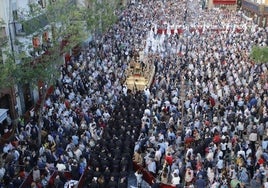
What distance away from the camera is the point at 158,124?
19625 millimetres

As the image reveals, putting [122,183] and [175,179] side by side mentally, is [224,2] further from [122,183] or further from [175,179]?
[122,183]

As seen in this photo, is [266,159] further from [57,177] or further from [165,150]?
[57,177]

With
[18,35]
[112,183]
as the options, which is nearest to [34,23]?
[18,35]

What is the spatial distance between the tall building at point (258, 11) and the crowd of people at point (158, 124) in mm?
16209

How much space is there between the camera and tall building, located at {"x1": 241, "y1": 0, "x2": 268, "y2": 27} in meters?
48.1

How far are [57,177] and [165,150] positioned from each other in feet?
15.9

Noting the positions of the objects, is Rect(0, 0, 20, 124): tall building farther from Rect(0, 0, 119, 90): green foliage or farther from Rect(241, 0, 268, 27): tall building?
Rect(241, 0, 268, 27): tall building

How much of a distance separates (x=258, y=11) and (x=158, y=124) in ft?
113

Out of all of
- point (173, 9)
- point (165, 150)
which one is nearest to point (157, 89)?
point (165, 150)

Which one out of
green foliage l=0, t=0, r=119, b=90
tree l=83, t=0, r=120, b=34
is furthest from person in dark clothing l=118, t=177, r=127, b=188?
tree l=83, t=0, r=120, b=34

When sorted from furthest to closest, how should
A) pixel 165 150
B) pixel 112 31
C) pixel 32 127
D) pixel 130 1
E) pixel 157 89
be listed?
pixel 130 1, pixel 112 31, pixel 157 89, pixel 32 127, pixel 165 150

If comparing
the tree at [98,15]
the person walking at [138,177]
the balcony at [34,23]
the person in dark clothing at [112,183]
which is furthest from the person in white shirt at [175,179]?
the tree at [98,15]

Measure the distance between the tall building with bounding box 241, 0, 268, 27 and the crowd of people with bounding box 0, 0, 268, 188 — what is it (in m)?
16.2

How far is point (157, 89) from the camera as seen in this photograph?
2541 cm
